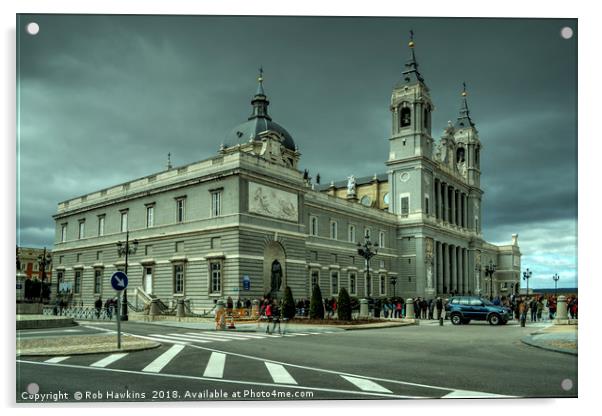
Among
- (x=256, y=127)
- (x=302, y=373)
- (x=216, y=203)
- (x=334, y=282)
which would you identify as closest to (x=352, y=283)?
(x=334, y=282)

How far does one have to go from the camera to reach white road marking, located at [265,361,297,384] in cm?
1170

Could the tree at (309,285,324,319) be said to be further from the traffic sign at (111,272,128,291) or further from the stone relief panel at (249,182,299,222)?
the traffic sign at (111,272,128,291)

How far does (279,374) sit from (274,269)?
3097 centimetres

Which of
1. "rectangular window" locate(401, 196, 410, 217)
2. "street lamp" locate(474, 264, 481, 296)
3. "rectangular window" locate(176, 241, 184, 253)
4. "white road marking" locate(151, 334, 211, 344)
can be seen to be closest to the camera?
"white road marking" locate(151, 334, 211, 344)

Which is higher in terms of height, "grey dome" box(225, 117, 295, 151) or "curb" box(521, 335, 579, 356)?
"grey dome" box(225, 117, 295, 151)

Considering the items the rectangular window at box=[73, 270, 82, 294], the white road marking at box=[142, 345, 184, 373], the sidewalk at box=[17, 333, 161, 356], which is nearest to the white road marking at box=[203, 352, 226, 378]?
the white road marking at box=[142, 345, 184, 373]

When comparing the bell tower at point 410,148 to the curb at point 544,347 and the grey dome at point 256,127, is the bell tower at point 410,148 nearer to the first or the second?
the grey dome at point 256,127

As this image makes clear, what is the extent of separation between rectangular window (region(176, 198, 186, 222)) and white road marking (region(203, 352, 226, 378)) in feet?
95.2

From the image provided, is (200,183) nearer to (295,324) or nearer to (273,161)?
(273,161)

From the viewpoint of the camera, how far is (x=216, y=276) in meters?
41.7

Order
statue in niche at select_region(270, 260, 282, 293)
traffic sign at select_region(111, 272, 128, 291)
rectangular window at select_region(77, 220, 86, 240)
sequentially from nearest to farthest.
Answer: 1. traffic sign at select_region(111, 272, 128, 291)
2. statue in niche at select_region(270, 260, 282, 293)
3. rectangular window at select_region(77, 220, 86, 240)

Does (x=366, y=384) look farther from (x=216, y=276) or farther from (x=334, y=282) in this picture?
(x=334, y=282)

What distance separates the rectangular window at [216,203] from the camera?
4219 centimetres

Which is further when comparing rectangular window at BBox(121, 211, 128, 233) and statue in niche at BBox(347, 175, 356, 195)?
statue in niche at BBox(347, 175, 356, 195)
